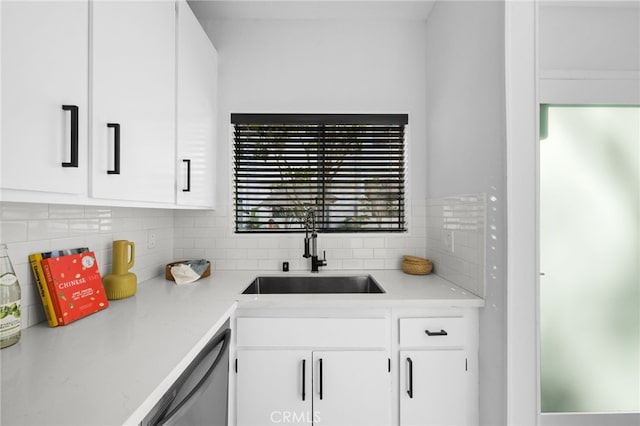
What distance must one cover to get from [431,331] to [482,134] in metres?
1.01

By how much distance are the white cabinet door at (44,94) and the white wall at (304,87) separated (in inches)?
50.8

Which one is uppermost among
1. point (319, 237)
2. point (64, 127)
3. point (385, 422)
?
point (64, 127)


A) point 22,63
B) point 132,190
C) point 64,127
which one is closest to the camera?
point 22,63

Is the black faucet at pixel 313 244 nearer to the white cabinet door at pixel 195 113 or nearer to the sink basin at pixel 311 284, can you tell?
the sink basin at pixel 311 284

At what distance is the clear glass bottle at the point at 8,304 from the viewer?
911 mm

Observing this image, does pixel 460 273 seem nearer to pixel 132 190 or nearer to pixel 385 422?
pixel 385 422

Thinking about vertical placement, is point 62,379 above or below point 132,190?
below

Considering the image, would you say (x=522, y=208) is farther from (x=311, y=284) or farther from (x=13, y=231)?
(x=13, y=231)

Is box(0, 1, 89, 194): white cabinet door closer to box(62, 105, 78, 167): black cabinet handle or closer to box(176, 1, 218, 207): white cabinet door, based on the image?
box(62, 105, 78, 167): black cabinet handle

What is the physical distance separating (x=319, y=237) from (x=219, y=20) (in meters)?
1.72

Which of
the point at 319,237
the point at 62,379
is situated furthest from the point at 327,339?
the point at 62,379

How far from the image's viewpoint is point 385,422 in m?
1.52

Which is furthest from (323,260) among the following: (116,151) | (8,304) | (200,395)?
(8,304)

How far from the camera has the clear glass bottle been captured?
911 mm
